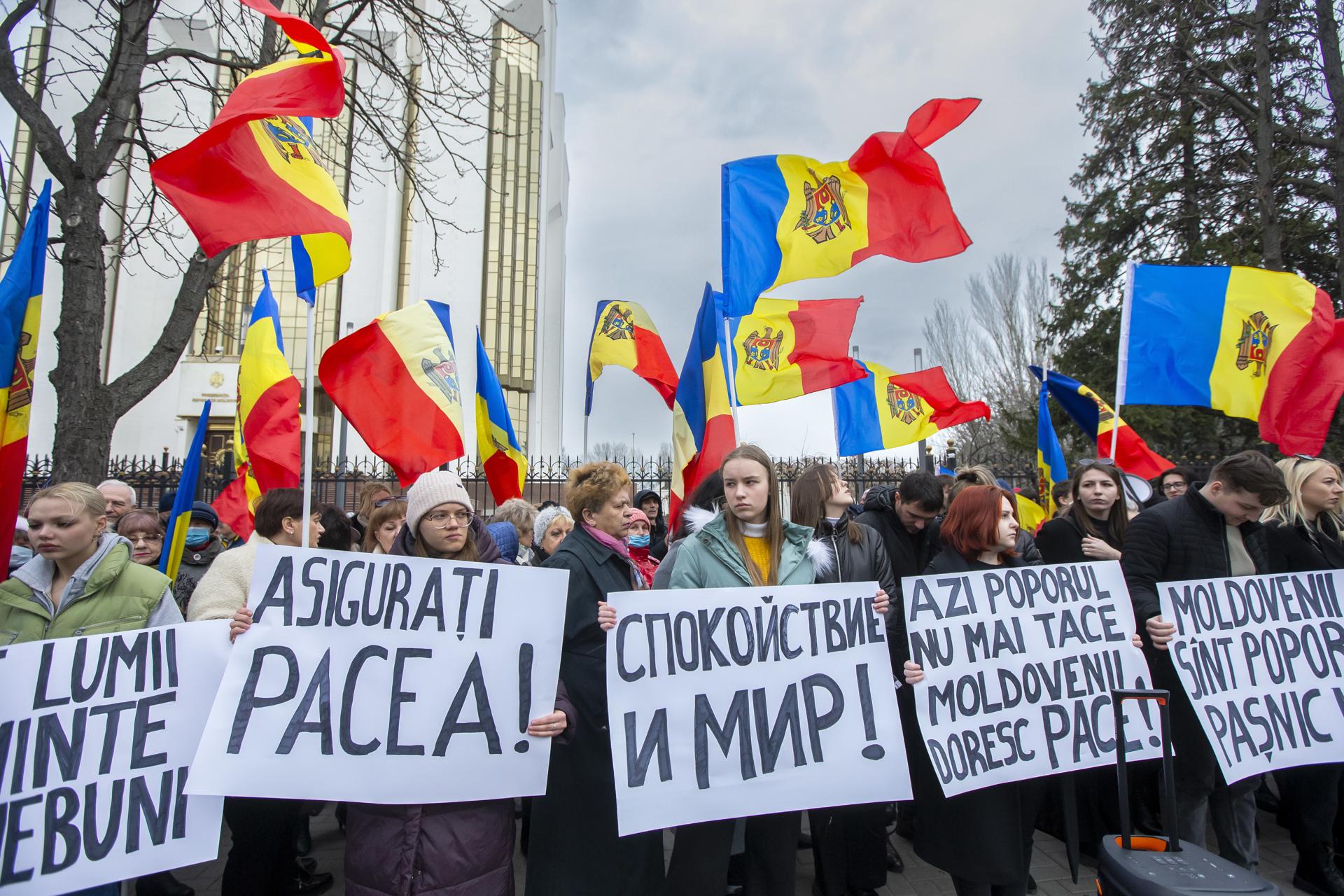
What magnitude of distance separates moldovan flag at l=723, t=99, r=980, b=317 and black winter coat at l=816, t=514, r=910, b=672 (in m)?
Result: 1.98

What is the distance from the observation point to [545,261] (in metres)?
36.7

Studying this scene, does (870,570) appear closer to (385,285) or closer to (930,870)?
(930,870)

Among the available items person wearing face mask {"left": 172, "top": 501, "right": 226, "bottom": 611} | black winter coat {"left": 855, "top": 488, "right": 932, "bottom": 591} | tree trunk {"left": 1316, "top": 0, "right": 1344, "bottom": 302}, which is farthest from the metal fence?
black winter coat {"left": 855, "top": 488, "right": 932, "bottom": 591}

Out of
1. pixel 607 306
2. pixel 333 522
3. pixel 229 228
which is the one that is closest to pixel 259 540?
pixel 333 522

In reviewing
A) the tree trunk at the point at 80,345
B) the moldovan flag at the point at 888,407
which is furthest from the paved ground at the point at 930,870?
the moldovan flag at the point at 888,407

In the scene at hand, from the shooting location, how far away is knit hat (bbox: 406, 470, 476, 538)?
2943 mm

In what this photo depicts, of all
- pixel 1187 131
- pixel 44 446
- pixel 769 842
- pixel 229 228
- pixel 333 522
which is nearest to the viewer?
pixel 769 842

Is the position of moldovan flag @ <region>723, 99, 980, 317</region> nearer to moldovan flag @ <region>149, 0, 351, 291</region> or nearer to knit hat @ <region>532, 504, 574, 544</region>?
knit hat @ <region>532, 504, 574, 544</region>

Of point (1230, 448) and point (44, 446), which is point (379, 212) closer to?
point (44, 446)

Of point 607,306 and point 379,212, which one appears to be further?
point 379,212

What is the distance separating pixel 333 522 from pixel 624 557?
83.8 inches

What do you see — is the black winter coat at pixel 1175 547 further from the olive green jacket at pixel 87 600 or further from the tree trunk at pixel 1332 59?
the tree trunk at pixel 1332 59

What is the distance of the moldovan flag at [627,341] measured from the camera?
25.8ft

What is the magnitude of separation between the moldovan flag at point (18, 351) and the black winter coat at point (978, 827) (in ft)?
12.5
